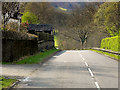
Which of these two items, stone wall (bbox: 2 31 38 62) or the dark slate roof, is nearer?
stone wall (bbox: 2 31 38 62)

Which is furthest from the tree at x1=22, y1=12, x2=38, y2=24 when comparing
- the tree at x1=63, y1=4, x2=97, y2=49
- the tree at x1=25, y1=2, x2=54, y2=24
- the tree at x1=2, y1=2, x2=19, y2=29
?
the tree at x1=2, y1=2, x2=19, y2=29

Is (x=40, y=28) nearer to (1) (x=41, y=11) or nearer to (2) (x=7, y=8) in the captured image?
(1) (x=41, y=11)

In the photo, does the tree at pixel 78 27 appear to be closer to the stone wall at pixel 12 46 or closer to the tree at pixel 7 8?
the stone wall at pixel 12 46

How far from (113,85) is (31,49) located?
1911 cm

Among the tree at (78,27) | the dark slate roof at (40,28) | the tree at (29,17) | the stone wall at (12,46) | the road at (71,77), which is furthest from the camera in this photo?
the tree at (78,27)

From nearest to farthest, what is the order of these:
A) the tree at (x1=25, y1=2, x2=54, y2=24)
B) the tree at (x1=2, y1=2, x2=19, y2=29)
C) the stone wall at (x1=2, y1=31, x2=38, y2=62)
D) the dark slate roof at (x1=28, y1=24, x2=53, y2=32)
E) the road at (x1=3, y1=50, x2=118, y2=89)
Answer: the road at (x1=3, y1=50, x2=118, y2=89)
the stone wall at (x1=2, y1=31, x2=38, y2=62)
the tree at (x1=2, y1=2, x2=19, y2=29)
the dark slate roof at (x1=28, y1=24, x2=53, y2=32)
the tree at (x1=25, y1=2, x2=54, y2=24)

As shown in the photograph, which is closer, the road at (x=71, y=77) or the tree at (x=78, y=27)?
Result: the road at (x=71, y=77)

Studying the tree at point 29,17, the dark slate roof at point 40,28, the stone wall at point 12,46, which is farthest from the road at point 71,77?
the tree at point 29,17

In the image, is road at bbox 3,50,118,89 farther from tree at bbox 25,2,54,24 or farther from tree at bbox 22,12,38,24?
tree at bbox 25,2,54,24

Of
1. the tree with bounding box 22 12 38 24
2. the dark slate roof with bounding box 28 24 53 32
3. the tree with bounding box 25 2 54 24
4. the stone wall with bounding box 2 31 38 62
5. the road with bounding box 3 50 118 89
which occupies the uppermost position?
the tree with bounding box 25 2 54 24

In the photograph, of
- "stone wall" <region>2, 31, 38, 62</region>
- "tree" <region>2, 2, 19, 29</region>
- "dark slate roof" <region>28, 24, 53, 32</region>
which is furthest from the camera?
"dark slate roof" <region>28, 24, 53, 32</region>

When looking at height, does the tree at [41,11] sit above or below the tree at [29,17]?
above

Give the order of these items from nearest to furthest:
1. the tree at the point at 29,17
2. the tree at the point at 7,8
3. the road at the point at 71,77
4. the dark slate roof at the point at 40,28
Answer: the road at the point at 71,77, the tree at the point at 7,8, the dark slate roof at the point at 40,28, the tree at the point at 29,17

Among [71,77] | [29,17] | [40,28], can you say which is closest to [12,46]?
[71,77]
